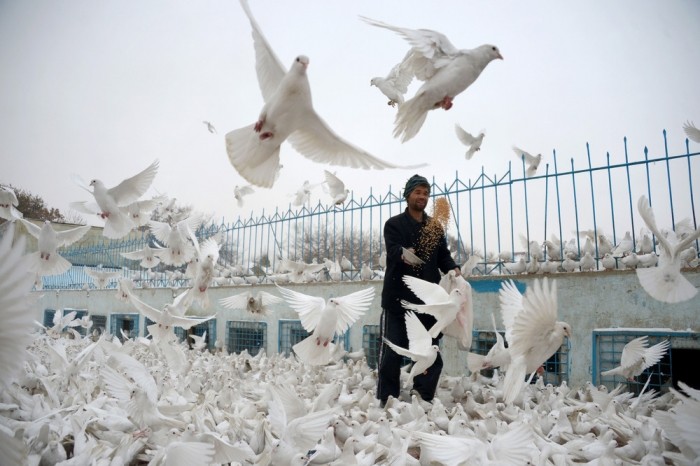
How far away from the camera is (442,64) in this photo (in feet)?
8.19

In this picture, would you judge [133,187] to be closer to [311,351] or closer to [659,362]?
[311,351]

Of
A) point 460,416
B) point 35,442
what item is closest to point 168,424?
point 35,442

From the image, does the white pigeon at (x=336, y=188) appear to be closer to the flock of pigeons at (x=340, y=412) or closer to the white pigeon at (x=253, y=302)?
the white pigeon at (x=253, y=302)

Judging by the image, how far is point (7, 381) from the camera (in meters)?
1.60

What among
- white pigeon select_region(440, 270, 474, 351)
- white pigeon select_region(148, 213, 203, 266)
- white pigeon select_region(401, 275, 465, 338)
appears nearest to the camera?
white pigeon select_region(401, 275, 465, 338)

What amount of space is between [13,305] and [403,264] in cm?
293

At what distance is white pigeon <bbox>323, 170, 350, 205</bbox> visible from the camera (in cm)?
685

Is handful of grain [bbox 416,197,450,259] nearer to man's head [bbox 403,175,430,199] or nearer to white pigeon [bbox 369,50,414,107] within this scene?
man's head [bbox 403,175,430,199]

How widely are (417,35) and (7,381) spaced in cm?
233

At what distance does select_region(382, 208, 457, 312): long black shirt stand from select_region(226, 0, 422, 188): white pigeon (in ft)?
3.80

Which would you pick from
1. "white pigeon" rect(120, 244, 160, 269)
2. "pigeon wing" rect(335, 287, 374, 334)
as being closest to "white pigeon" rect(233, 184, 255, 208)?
"white pigeon" rect(120, 244, 160, 269)

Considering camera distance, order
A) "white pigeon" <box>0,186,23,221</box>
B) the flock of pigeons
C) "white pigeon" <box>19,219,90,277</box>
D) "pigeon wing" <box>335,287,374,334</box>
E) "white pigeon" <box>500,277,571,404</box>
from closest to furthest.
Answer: the flock of pigeons
"white pigeon" <box>500,277,571,404</box>
"pigeon wing" <box>335,287,374,334</box>
"white pigeon" <box>0,186,23,221</box>
"white pigeon" <box>19,219,90,277</box>

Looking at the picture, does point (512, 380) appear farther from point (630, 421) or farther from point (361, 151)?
point (361, 151)

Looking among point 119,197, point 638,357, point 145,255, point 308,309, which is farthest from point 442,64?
point 145,255
